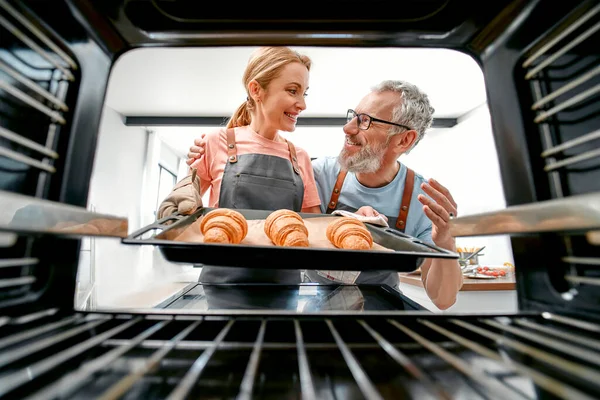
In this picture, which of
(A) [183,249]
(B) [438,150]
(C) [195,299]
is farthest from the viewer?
(B) [438,150]

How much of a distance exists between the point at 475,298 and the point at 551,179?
2.05 meters

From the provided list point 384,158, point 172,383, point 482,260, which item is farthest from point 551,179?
point 482,260

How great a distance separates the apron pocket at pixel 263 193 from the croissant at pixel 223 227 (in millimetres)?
441

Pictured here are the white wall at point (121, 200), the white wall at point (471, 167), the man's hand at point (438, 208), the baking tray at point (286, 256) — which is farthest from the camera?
the white wall at point (121, 200)

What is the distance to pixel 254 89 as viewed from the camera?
1466 mm

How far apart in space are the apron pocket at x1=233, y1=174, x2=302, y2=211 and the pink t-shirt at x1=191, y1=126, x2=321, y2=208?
0.34 ft

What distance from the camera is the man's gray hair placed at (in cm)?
174

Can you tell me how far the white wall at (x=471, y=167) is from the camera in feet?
11.3

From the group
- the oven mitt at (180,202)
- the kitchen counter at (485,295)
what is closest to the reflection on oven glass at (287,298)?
the oven mitt at (180,202)

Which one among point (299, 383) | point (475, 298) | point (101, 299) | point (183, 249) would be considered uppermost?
point (183, 249)

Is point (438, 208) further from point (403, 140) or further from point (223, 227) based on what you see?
point (403, 140)

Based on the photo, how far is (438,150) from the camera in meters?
4.64

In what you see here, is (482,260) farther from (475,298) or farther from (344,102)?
(344,102)

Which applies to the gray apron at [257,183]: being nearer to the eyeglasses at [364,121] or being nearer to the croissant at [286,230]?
the croissant at [286,230]
